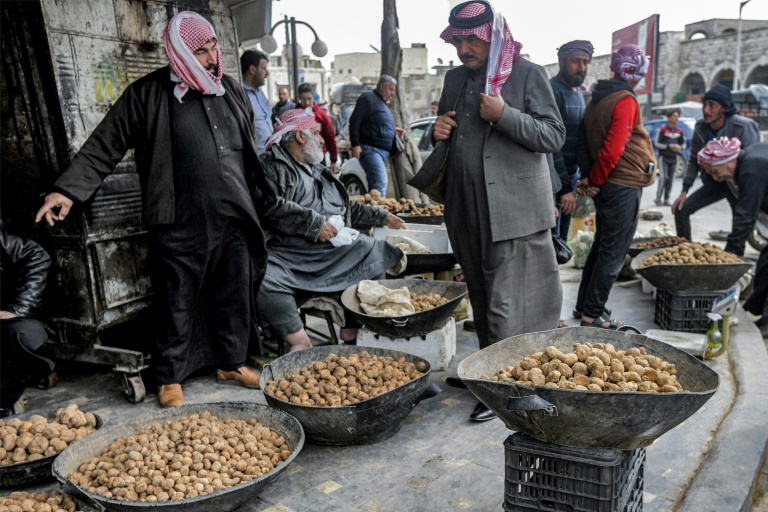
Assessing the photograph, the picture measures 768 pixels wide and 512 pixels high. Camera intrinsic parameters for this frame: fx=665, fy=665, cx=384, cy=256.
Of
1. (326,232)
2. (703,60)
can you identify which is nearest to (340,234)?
(326,232)

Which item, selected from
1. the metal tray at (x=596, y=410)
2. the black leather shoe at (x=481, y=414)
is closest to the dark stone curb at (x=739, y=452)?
the metal tray at (x=596, y=410)

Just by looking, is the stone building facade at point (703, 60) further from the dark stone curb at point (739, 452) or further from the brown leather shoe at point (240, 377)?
the brown leather shoe at point (240, 377)

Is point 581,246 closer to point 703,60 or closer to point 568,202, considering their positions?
point 568,202

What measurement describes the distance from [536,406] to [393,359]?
1.54 metres

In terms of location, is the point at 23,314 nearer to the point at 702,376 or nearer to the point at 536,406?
the point at 536,406

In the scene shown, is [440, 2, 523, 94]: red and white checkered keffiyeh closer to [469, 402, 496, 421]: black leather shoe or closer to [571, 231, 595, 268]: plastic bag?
[469, 402, 496, 421]: black leather shoe

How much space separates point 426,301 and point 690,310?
2.06 metres

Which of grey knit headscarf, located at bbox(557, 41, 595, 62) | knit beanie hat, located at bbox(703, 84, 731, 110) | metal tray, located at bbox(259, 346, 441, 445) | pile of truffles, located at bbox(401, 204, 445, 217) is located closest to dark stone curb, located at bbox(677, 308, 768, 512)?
metal tray, located at bbox(259, 346, 441, 445)

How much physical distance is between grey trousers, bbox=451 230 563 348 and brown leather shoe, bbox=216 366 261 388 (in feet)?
4.54

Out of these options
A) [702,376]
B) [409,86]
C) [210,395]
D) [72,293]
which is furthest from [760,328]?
[409,86]

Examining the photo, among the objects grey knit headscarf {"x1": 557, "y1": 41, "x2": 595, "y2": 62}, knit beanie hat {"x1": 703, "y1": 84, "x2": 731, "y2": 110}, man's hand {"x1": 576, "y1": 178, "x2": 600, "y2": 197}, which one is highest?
grey knit headscarf {"x1": 557, "y1": 41, "x2": 595, "y2": 62}

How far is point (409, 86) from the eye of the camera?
5622 centimetres

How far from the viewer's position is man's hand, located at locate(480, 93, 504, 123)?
321cm

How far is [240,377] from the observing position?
396cm
